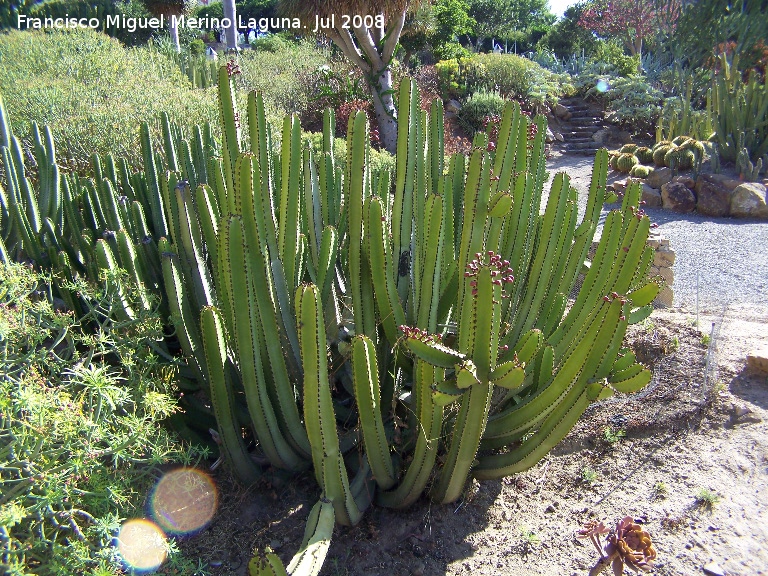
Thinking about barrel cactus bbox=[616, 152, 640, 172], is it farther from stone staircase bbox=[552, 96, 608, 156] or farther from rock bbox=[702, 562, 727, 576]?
rock bbox=[702, 562, 727, 576]

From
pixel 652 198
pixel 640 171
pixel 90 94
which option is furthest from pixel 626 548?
pixel 640 171

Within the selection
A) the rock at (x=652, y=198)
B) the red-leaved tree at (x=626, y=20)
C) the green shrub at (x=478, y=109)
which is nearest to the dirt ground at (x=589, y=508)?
the rock at (x=652, y=198)

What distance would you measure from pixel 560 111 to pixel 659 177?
588 centimetres

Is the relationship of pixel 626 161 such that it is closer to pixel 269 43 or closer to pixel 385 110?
pixel 385 110

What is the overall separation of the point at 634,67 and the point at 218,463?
1845cm

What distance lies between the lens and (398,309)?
7.37ft

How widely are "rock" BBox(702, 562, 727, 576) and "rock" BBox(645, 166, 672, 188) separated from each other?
862 centimetres

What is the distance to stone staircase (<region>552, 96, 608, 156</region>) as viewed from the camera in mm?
13484

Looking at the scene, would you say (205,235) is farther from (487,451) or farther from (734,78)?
(734,78)

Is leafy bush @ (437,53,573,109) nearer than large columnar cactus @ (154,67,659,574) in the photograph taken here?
No

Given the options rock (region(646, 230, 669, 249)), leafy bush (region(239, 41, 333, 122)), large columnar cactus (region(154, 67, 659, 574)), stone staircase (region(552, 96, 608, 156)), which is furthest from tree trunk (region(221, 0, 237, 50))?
large columnar cactus (region(154, 67, 659, 574))

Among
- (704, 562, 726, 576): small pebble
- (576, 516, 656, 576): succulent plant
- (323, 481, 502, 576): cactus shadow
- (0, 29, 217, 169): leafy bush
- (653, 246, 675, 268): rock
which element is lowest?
(323, 481, 502, 576): cactus shadow

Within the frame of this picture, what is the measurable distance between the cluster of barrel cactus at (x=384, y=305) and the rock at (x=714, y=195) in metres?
6.85

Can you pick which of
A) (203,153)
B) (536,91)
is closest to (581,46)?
(536,91)
